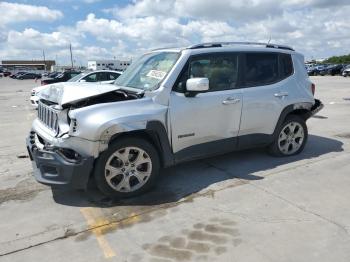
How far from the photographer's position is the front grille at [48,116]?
A: 4.84m

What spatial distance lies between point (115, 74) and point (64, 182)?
38.0 ft

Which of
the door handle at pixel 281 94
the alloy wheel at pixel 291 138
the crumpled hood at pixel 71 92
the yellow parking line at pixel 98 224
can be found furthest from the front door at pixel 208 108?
the yellow parking line at pixel 98 224

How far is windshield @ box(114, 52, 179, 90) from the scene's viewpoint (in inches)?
206

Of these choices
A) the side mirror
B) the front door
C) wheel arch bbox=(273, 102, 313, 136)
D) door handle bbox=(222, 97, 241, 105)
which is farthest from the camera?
wheel arch bbox=(273, 102, 313, 136)

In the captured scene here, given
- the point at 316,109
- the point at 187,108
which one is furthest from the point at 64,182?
the point at 316,109

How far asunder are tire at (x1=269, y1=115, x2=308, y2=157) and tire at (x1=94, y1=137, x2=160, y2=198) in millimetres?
2311

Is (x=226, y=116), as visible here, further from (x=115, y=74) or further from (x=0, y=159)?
(x=115, y=74)

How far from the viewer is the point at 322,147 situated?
281 inches

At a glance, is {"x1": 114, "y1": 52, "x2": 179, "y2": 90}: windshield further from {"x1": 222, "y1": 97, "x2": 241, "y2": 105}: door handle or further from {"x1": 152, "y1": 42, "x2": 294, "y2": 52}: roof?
{"x1": 222, "y1": 97, "x2": 241, "y2": 105}: door handle

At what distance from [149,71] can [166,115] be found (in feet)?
3.05

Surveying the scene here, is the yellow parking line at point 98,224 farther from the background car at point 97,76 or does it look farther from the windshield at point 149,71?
the background car at point 97,76

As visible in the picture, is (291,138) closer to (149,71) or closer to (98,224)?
(149,71)

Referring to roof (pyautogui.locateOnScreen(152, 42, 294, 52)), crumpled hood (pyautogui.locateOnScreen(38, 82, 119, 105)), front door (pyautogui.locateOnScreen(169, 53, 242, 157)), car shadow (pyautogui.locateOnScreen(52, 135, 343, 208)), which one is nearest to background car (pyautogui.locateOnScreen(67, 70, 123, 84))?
roof (pyautogui.locateOnScreen(152, 42, 294, 52))

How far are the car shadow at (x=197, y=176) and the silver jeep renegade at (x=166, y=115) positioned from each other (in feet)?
0.58
